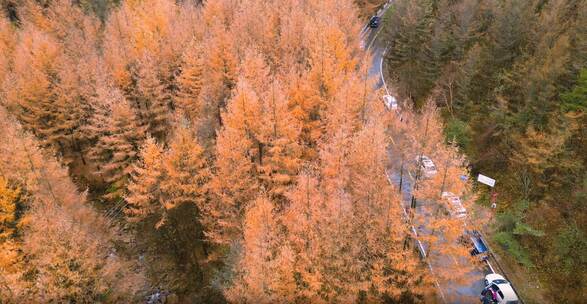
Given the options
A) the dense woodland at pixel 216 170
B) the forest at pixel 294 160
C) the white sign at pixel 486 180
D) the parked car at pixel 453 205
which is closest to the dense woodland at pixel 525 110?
the forest at pixel 294 160

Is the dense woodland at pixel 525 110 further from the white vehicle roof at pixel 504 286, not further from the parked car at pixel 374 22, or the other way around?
the parked car at pixel 374 22

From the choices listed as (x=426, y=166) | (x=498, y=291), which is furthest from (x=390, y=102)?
(x=498, y=291)

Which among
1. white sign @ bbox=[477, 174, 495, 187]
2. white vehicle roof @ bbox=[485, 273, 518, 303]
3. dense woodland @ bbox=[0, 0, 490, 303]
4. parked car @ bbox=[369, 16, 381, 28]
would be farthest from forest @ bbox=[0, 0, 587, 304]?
parked car @ bbox=[369, 16, 381, 28]

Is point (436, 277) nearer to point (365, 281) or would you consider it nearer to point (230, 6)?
point (365, 281)

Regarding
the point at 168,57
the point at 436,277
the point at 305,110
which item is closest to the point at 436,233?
the point at 436,277

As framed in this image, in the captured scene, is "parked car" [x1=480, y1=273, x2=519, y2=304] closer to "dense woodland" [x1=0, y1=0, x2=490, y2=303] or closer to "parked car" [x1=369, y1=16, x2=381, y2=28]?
"dense woodland" [x1=0, y1=0, x2=490, y2=303]

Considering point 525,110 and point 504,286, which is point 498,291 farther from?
point 525,110
